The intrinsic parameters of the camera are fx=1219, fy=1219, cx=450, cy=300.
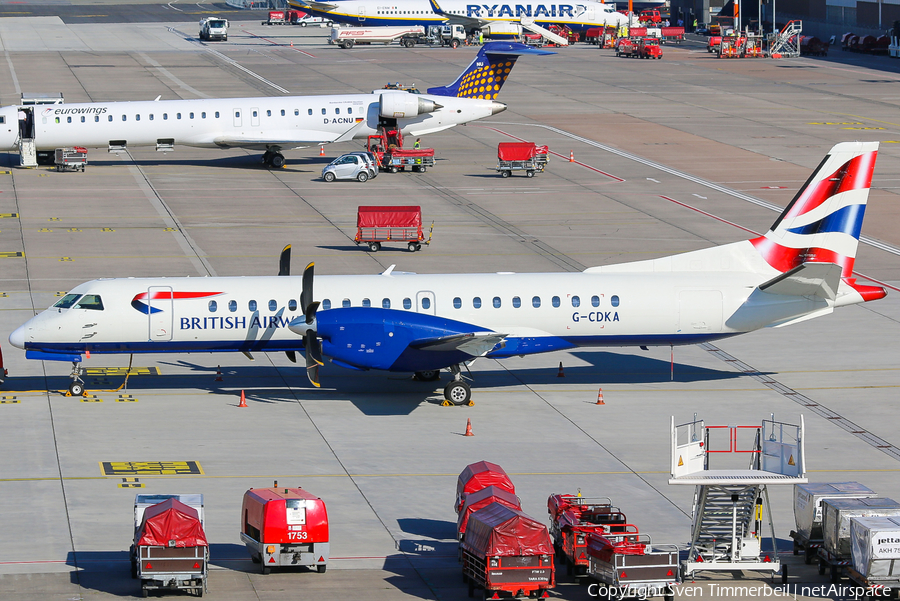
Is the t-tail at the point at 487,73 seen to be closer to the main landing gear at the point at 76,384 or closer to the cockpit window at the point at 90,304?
the cockpit window at the point at 90,304

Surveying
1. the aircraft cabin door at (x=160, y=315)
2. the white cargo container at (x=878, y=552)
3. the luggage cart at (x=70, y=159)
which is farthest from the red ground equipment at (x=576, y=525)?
the luggage cart at (x=70, y=159)

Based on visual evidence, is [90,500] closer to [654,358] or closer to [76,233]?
[654,358]

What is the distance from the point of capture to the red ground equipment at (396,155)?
68875mm

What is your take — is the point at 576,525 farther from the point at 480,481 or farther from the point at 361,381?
the point at 361,381

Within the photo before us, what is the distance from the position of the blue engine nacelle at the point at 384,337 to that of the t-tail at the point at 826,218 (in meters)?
10.1

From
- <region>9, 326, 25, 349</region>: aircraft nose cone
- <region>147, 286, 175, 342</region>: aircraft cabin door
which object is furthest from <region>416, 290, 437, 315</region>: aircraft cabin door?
<region>9, 326, 25, 349</region>: aircraft nose cone

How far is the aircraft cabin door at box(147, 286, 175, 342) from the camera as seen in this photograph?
34.2 meters

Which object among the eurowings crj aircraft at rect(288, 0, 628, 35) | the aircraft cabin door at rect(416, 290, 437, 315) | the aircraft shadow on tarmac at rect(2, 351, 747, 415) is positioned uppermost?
the eurowings crj aircraft at rect(288, 0, 628, 35)

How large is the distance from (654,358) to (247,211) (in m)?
26.2

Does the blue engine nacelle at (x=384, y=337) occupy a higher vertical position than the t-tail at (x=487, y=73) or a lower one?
lower

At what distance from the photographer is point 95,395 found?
3478 centimetres

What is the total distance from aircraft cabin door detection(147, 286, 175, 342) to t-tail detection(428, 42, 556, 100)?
134 feet

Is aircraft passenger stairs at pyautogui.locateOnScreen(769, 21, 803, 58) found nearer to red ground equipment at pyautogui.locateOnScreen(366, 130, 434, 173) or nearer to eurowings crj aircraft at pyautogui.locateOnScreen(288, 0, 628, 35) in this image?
eurowings crj aircraft at pyautogui.locateOnScreen(288, 0, 628, 35)

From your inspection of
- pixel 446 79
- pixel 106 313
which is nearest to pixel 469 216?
pixel 106 313
